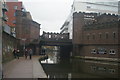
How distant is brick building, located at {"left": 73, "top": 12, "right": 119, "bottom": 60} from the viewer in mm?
43312

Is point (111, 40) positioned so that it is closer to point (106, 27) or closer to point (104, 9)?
point (106, 27)

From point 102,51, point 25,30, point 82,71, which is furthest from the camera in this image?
point 25,30

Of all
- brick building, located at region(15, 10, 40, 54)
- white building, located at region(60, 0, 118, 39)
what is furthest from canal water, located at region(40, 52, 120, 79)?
white building, located at region(60, 0, 118, 39)

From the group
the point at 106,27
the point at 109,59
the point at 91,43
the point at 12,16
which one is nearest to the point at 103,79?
the point at 109,59

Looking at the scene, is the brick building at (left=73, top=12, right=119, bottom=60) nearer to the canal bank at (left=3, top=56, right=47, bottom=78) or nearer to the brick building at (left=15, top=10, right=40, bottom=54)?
the brick building at (left=15, top=10, right=40, bottom=54)

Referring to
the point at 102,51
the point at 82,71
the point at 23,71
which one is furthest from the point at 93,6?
the point at 23,71

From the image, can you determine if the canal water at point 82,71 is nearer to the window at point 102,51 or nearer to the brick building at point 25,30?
the window at point 102,51

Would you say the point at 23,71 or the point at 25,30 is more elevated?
the point at 25,30

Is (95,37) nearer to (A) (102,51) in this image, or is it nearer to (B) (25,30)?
(A) (102,51)

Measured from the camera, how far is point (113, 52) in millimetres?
42938

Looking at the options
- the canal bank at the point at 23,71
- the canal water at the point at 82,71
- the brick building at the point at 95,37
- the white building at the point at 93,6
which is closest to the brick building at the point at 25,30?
the brick building at the point at 95,37

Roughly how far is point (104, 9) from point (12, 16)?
31.5 meters

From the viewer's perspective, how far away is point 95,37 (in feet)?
161

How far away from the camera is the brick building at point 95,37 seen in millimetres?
43312
